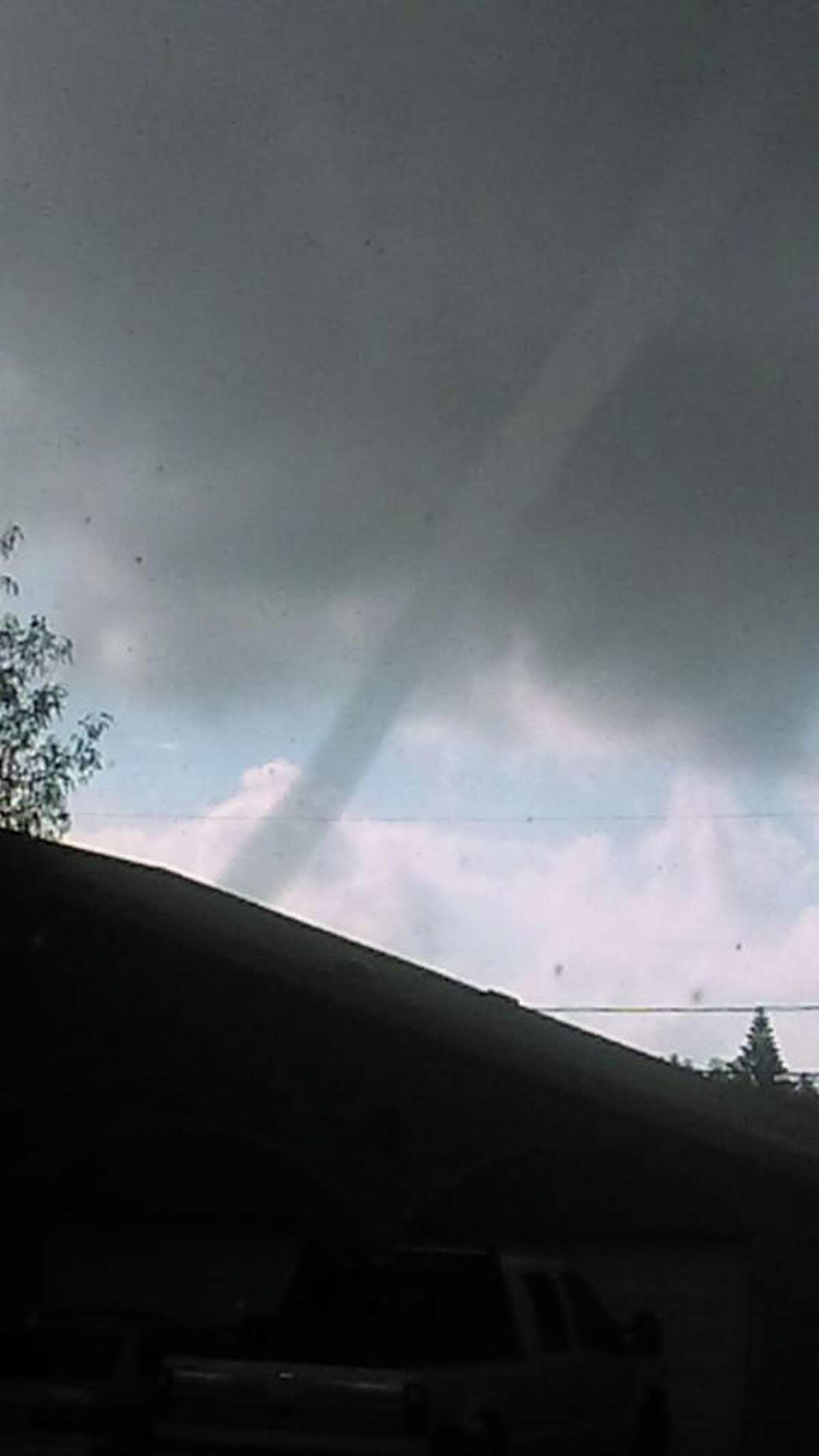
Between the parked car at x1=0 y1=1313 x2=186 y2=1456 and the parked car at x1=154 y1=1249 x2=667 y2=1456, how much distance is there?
0.33 meters

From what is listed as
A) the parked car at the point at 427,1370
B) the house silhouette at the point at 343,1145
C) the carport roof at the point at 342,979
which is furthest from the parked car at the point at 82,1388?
the house silhouette at the point at 343,1145

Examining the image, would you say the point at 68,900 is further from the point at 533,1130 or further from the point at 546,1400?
the point at 546,1400

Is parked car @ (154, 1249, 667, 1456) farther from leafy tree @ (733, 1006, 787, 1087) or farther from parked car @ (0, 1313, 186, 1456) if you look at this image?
leafy tree @ (733, 1006, 787, 1087)

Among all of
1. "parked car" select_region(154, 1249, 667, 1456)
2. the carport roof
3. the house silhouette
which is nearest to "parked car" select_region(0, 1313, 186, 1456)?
"parked car" select_region(154, 1249, 667, 1456)

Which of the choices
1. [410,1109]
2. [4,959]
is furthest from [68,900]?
[410,1109]

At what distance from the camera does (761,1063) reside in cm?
2611

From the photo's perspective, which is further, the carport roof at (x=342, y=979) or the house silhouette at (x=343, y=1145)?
the house silhouette at (x=343, y=1145)

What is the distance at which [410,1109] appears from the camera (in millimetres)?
18609

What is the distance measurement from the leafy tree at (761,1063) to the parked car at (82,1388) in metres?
10.8

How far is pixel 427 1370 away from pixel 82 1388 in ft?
6.68

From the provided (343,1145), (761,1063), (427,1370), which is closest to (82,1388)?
(427,1370)

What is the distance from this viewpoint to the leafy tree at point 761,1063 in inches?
943

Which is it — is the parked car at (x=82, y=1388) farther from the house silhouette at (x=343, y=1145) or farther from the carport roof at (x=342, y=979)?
the house silhouette at (x=343, y=1145)

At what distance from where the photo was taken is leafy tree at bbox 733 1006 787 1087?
2395 cm
